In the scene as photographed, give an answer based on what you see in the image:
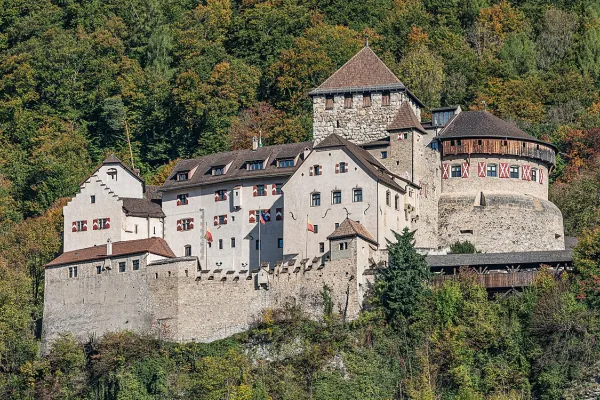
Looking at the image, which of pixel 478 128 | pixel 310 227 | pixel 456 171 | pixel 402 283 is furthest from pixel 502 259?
pixel 478 128

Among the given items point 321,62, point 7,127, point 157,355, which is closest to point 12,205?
point 7,127

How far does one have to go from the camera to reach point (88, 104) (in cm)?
12056

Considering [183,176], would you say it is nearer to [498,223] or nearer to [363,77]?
[363,77]

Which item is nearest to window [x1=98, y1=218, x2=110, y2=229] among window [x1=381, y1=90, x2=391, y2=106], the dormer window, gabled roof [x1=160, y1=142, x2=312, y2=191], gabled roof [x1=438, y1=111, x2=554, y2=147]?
gabled roof [x1=160, y1=142, x2=312, y2=191]

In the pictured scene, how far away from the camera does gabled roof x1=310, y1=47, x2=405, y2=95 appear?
8994 cm

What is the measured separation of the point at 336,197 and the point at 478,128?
1175 centimetres

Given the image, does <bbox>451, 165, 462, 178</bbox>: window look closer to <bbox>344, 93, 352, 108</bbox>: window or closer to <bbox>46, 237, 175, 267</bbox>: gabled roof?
<bbox>344, 93, 352, 108</bbox>: window

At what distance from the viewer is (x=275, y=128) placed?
360 ft

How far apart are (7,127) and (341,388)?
170 ft

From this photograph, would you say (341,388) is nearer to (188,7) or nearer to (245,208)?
(245,208)

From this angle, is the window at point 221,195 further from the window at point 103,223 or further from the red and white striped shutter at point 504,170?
the red and white striped shutter at point 504,170

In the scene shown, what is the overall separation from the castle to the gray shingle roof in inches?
4.4

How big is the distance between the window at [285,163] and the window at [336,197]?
18.3 ft

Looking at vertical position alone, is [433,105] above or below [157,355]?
above
